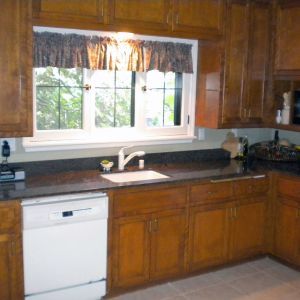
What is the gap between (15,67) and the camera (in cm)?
282

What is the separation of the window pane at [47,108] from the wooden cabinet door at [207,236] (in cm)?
131

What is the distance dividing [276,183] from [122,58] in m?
1.70

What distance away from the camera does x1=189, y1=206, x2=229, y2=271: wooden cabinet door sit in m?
3.45

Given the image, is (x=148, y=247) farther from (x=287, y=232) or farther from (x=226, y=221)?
(x=287, y=232)

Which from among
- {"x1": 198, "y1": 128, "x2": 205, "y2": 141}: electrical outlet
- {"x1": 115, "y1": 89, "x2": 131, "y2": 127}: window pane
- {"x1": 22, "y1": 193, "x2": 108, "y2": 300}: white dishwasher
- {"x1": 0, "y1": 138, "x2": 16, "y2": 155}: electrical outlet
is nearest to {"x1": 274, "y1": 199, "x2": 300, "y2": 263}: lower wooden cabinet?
{"x1": 198, "y1": 128, "x2": 205, "y2": 141}: electrical outlet

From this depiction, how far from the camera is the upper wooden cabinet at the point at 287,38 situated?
3721 millimetres

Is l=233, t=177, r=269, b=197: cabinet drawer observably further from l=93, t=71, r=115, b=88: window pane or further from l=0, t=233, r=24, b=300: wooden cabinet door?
l=0, t=233, r=24, b=300: wooden cabinet door

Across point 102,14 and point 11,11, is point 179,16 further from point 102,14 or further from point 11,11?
point 11,11

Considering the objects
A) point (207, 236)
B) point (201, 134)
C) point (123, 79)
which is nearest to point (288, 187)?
point (207, 236)

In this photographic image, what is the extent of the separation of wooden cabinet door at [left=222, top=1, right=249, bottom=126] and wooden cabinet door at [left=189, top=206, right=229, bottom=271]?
823 millimetres

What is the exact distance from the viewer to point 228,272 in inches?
145

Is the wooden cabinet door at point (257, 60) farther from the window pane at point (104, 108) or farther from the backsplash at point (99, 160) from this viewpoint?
the window pane at point (104, 108)

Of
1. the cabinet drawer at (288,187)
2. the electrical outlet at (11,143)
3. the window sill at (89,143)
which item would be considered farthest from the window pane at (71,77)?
the cabinet drawer at (288,187)

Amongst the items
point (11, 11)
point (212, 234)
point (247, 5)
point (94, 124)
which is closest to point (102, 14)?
point (11, 11)
